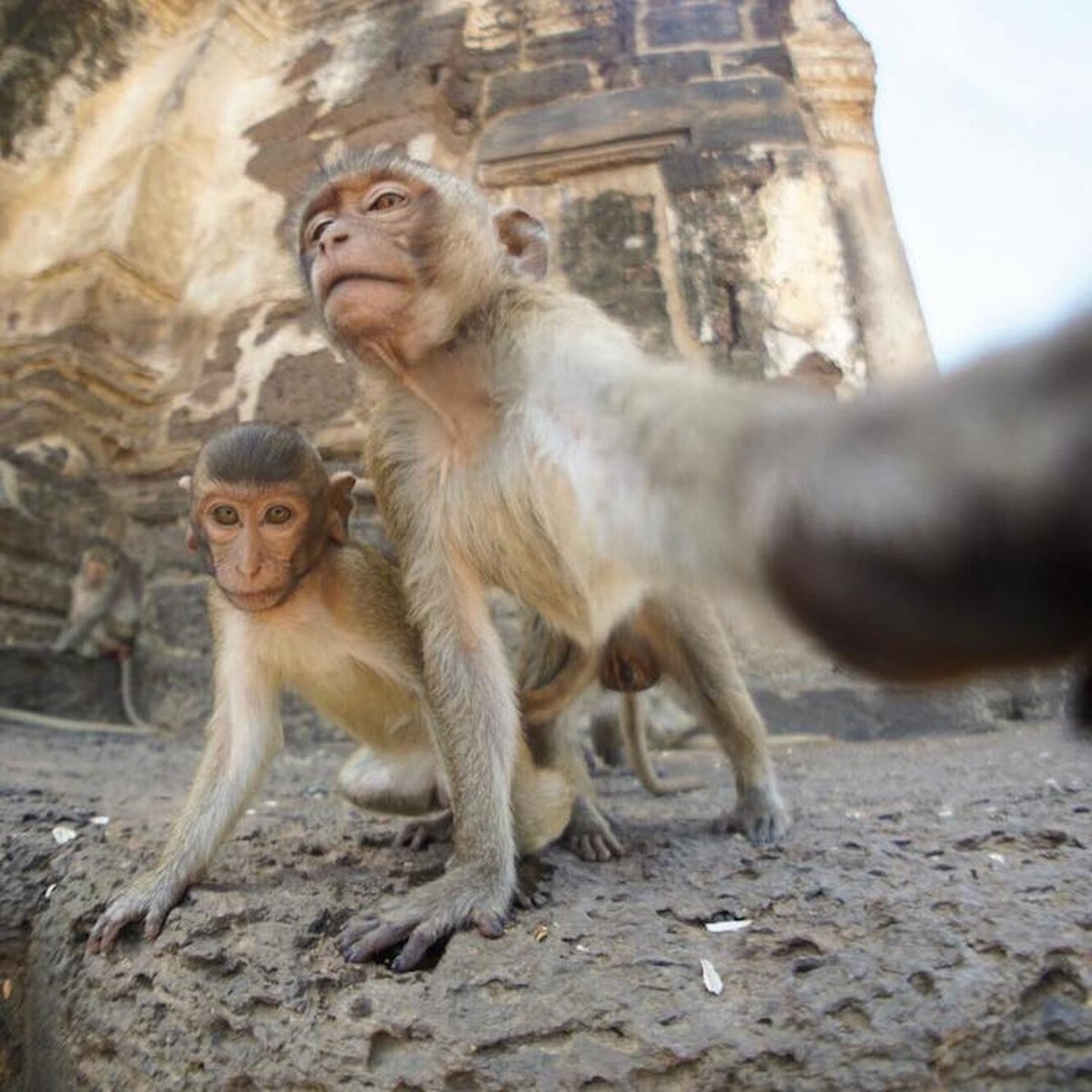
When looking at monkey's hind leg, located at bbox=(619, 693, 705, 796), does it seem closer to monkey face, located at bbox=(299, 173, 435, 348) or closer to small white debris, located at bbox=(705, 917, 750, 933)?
small white debris, located at bbox=(705, 917, 750, 933)

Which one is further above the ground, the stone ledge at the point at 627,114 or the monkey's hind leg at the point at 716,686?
the stone ledge at the point at 627,114

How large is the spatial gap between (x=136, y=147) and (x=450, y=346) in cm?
518

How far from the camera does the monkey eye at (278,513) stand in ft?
8.30

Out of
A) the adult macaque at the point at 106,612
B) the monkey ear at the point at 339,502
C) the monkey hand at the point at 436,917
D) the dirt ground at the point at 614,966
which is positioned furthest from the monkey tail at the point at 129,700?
the monkey hand at the point at 436,917

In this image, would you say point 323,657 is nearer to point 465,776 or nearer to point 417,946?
point 465,776

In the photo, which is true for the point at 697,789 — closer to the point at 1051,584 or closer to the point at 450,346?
the point at 450,346

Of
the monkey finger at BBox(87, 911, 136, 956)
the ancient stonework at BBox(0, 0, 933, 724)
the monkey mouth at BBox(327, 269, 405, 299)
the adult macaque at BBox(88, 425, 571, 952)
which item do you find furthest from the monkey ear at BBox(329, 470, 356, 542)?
the ancient stonework at BBox(0, 0, 933, 724)

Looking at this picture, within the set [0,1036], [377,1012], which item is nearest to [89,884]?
[0,1036]

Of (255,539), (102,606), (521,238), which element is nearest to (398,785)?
(255,539)

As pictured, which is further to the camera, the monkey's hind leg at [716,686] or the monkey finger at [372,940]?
the monkey's hind leg at [716,686]

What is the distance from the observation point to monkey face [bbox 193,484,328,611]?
2.48 meters

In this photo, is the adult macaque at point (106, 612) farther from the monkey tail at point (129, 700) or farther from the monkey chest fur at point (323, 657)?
the monkey chest fur at point (323, 657)

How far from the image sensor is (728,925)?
6.40 feet

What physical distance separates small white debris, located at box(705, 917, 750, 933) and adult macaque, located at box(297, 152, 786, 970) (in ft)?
1.43
